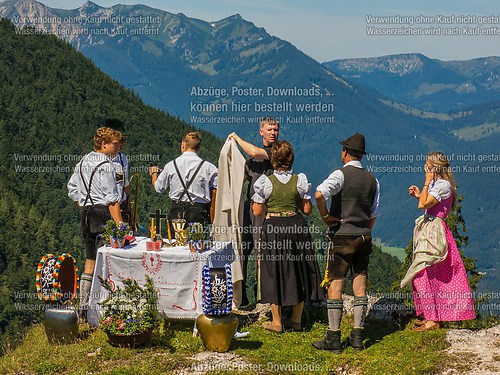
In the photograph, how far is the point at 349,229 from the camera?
9.15m

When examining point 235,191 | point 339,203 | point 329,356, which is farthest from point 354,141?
point 329,356

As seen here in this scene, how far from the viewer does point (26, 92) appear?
468ft

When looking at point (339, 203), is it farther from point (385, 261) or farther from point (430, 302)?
point (385, 261)

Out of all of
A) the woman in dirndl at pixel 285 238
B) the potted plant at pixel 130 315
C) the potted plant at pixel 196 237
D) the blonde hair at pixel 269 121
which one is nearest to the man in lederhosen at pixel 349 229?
the woman in dirndl at pixel 285 238

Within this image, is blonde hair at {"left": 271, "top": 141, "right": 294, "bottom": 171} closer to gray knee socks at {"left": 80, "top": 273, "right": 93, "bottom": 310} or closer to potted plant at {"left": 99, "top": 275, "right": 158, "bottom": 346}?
potted plant at {"left": 99, "top": 275, "right": 158, "bottom": 346}

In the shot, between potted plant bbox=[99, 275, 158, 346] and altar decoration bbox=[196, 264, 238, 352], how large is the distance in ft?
2.44

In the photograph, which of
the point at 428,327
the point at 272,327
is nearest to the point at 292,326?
the point at 272,327

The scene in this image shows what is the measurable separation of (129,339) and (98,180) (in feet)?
7.84

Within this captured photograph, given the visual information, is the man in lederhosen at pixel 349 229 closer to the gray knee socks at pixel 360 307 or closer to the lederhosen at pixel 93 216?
the gray knee socks at pixel 360 307

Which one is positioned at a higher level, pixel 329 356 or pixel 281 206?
pixel 281 206

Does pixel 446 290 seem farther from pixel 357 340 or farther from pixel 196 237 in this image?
pixel 196 237

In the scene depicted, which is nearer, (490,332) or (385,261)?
(490,332)

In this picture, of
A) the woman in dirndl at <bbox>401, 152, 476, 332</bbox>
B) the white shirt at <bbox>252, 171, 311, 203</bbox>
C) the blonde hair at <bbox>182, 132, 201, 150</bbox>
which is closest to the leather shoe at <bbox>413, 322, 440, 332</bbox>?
the woman in dirndl at <bbox>401, 152, 476, 332</bbox>

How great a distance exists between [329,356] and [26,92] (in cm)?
14323
